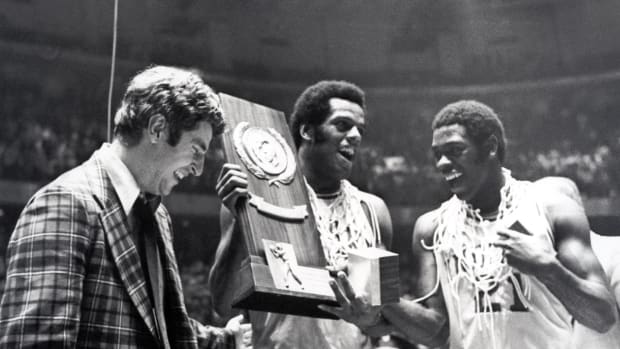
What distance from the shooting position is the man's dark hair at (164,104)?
68.8 inches

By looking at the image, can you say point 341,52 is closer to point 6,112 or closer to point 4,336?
point 6,112

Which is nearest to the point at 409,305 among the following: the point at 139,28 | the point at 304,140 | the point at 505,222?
the point at 505,222

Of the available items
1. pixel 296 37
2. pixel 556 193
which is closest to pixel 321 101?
pixel 556 193

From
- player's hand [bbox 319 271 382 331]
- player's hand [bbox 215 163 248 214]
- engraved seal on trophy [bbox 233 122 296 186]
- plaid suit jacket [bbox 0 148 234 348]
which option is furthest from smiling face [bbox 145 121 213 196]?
player's hand [bbox 319 271 382 331]

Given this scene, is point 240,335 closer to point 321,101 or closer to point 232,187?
point 232,187

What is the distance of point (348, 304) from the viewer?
214cm

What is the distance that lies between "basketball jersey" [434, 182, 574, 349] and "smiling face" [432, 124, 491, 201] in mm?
186

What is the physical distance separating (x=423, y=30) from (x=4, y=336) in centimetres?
310

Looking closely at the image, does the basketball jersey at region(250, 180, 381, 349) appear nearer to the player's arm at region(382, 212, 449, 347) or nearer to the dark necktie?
the player's arm at region(382, 212, 449, 347)

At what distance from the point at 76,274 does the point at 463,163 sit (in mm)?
1753

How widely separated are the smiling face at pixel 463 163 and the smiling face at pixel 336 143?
0.36 meters

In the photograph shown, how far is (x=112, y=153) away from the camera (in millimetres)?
1729

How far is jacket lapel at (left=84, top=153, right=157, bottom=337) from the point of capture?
157 centimetres

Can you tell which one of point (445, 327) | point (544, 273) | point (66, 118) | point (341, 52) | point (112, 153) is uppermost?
point (341, 52)
